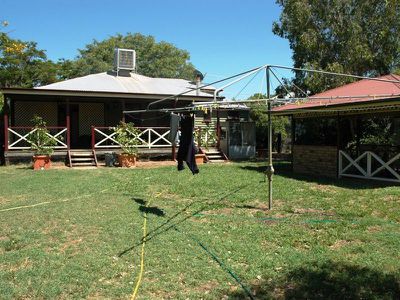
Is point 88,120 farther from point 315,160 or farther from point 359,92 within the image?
point 359,92

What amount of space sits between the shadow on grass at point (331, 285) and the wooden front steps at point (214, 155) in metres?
13.9

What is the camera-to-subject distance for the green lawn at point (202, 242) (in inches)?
182

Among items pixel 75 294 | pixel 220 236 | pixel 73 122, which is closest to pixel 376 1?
pixel 73 122

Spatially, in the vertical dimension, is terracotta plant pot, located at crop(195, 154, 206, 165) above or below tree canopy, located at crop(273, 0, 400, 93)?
below

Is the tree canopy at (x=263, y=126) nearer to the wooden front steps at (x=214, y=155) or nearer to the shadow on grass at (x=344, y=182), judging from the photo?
the wooden front steps at (x=214, y=155)

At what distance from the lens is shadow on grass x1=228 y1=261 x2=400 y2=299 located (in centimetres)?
437

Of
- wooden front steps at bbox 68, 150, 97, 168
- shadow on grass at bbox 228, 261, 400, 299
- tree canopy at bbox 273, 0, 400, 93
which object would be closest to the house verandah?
wooden front steps at bbox 68, 150, 97, 168

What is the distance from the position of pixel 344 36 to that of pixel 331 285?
16340 mm

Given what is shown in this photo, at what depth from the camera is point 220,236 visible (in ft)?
21.2

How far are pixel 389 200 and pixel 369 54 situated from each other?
36.5ft

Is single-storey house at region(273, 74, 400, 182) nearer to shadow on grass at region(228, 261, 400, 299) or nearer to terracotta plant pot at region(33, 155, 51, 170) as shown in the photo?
shadow on grass at region(228, 261, 400, 299)

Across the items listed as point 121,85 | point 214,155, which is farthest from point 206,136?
point 121,85

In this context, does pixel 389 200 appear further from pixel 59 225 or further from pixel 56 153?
pixel 56 153

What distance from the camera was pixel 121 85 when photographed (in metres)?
20.5
